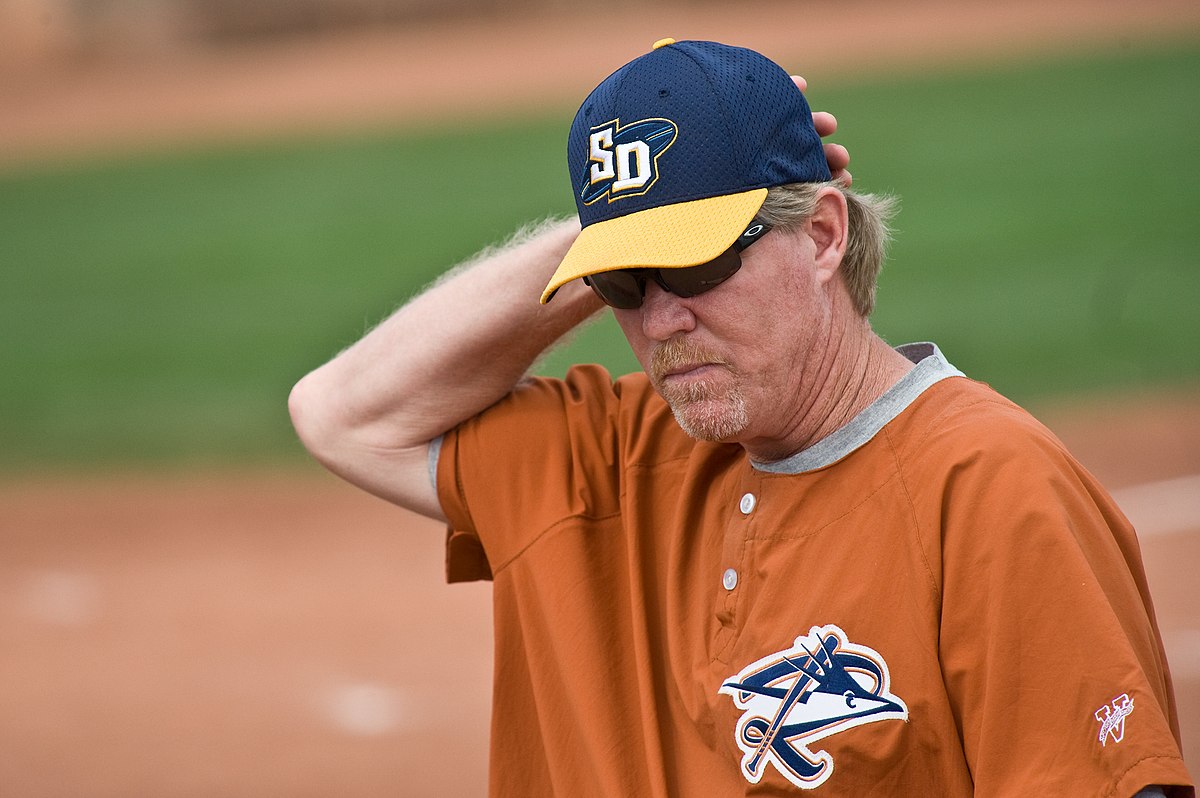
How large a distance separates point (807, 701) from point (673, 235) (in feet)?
2.06

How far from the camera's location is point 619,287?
1.93m

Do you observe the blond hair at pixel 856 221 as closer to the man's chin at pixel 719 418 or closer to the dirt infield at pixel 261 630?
the man's chin at pixel 719 418

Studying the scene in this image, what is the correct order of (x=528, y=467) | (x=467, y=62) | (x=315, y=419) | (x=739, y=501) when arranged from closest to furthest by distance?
1. (x=739, y=501)
2. (x=528, y=467)
3. (x=315, y=419)
4. (x=467, y=62)

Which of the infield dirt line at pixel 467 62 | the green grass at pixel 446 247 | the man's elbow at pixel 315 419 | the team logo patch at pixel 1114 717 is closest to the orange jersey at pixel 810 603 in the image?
the team logo patch at pixel 1114 717

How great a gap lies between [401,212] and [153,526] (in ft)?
24.0

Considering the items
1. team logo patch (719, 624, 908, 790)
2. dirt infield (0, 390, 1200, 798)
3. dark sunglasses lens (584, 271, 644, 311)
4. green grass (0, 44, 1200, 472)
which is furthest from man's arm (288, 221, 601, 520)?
green grass (0, 44, 1200, 472)

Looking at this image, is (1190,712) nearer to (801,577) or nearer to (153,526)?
(801,577)

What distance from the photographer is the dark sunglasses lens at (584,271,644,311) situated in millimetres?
1912

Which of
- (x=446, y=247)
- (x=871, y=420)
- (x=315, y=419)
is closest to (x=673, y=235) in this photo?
(x=871, y=420)

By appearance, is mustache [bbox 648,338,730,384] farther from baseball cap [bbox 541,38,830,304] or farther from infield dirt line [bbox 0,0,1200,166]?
infield dirt line [bbox 0,0,1200,166]

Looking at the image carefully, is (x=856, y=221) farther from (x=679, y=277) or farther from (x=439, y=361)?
(x=439, y=361)

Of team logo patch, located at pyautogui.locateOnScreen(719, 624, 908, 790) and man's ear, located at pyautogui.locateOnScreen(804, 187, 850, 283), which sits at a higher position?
man's ear, located at pyautogui.locateOnScreen(804, 187, 850, 283)

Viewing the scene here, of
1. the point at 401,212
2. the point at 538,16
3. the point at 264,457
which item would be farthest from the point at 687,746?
the point at 538,16

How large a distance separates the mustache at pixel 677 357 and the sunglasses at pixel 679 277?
0.07 m
